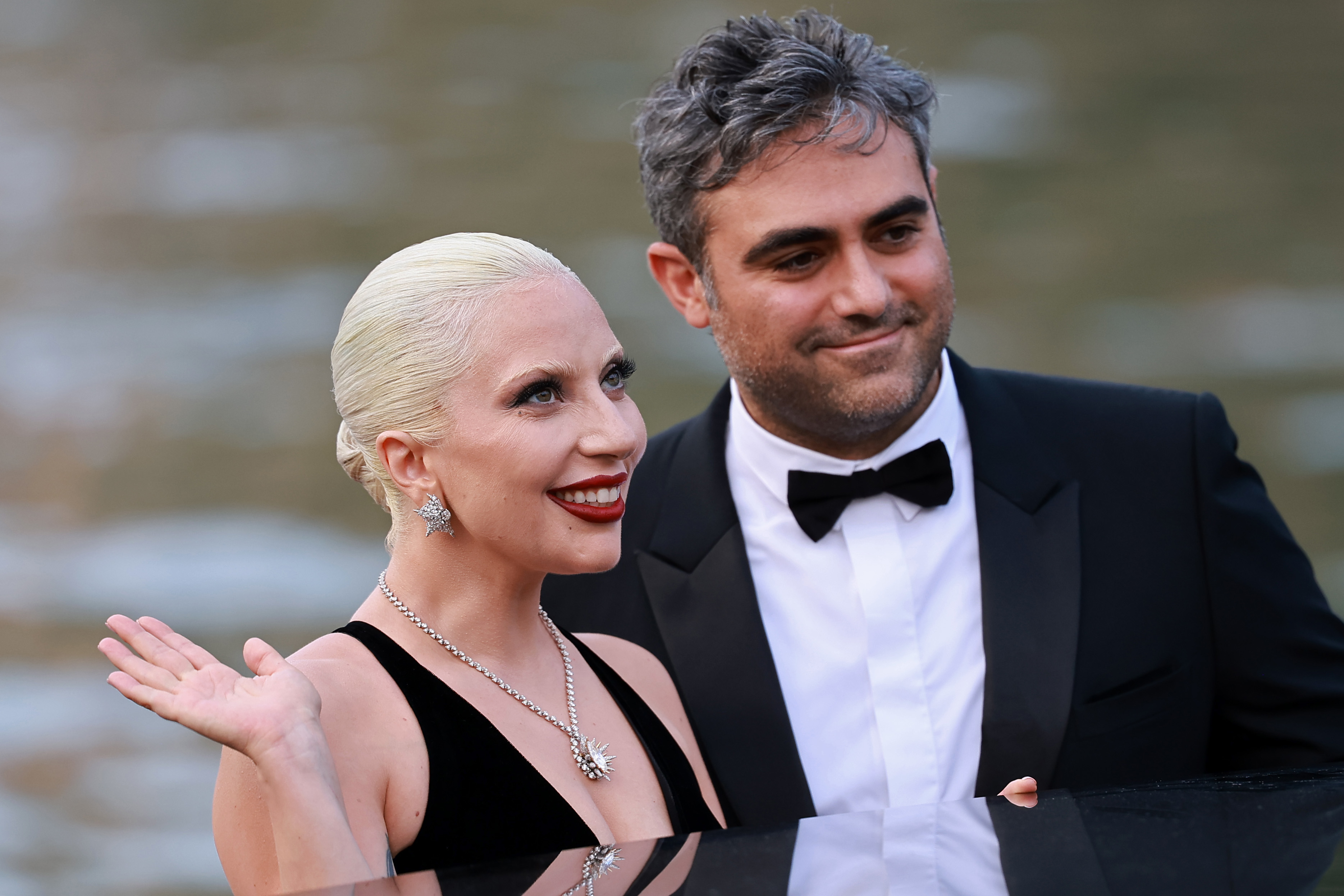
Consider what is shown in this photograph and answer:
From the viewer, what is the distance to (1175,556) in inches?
99.6

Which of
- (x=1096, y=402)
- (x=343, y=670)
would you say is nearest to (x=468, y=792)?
(x=343, y=670)

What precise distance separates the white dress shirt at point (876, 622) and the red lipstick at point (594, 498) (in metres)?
0.76

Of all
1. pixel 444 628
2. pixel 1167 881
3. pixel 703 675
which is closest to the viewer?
pixel 1167 881

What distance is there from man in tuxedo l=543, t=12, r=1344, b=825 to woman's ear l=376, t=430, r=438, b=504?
2.63 feet

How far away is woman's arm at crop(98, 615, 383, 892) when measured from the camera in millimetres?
1438

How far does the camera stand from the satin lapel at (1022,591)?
2.37 meters

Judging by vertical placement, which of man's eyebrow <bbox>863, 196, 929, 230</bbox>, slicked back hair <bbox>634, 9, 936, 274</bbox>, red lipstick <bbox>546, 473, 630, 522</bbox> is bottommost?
red lipstick <bbox>546, 473, 630, 522</bbox>

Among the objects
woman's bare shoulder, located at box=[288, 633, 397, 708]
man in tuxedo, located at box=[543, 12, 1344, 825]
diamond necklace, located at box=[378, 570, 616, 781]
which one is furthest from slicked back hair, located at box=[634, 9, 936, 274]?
woman's bare shoulder, located at box=[288, 633, 397, 708]

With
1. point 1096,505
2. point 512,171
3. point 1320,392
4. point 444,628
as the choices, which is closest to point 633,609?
point 444,628

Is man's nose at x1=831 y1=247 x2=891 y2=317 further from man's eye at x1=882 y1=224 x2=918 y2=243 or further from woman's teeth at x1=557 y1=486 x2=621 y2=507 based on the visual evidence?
woman's teeth at x1=557 y1=486 x2=621 y2=507

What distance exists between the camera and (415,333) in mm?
1782

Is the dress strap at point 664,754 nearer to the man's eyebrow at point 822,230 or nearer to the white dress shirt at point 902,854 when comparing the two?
the white dress shirt at point 902,854

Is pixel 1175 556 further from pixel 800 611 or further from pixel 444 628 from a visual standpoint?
pixel 444 628

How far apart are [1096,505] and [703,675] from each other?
0.83 m
